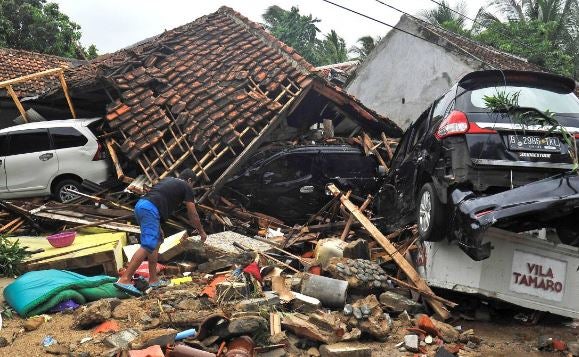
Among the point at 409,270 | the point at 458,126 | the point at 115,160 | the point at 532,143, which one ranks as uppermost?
the point at 458,126

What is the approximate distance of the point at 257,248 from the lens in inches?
284

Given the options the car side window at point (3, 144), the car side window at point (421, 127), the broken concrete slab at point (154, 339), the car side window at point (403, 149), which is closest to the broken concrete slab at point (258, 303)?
the broken concrete slab at point (154, 339)

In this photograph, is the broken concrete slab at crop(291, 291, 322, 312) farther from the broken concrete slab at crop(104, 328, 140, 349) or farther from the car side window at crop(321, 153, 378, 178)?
the car side window at crop(321, 153, 378, 178)

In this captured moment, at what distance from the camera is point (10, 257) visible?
256 inches

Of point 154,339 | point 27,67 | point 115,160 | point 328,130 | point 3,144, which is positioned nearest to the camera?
point 154,339

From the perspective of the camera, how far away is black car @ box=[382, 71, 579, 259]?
14.0ft

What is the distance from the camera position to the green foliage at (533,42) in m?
Result: 21.8

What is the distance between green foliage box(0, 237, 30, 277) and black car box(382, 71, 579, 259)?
5.22 meters

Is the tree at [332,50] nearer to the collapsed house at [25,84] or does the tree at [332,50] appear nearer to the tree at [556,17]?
the tree at [556,17]

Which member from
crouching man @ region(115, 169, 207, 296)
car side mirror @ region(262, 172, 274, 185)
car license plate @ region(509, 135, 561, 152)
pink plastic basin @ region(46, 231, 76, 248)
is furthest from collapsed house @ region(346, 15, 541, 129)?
pink plastic basin @ region(46, 231, 76, 248)

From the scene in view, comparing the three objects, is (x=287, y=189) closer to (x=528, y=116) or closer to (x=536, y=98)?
(x=536, y=98)

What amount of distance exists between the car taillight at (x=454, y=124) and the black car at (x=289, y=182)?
4.54m

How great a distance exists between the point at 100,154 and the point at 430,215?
305 inches

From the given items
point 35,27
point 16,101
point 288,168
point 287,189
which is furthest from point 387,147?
point 35,27
